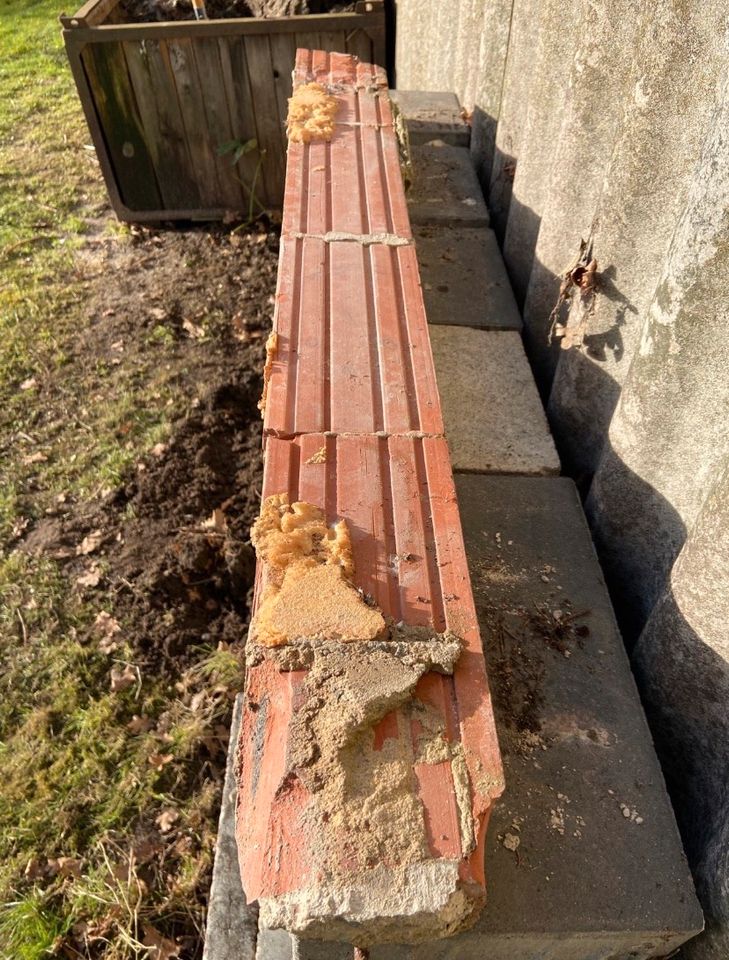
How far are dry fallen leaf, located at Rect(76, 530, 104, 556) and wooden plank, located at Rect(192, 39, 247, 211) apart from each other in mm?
3656

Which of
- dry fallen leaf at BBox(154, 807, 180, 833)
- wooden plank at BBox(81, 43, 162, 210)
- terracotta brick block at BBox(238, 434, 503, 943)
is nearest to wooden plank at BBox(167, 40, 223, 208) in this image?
wooden plank at BBox(81, 43, 162, 210)

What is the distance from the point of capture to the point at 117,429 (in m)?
4.47

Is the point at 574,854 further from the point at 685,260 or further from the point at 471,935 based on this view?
the point at 685,260

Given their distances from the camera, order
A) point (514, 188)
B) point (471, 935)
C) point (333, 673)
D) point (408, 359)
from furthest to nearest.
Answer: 1. point (514, 188)
2. point (408, 359)
3. point (471, 935)
4. point (333, 673)

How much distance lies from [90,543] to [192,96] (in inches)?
152

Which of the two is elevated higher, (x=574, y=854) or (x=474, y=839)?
(x=474, y=839)

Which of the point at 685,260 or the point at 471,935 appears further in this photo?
the point at 685,260

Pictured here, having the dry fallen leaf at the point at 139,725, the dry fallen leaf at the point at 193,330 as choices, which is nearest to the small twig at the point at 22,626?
the dry fallen leaf at the point at 139,725

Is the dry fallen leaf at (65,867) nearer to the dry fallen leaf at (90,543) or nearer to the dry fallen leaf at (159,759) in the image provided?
the dry fallen leaf at (159,759)

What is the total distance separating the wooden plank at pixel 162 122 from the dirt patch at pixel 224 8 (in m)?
1.41

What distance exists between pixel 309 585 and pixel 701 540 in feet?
3.36

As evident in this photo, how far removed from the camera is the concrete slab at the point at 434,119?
4.74 m

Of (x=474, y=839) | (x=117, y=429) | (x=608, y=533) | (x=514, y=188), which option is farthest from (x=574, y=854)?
(x=117, y=429)

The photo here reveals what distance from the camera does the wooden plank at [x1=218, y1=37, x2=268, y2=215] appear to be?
17.6ft
